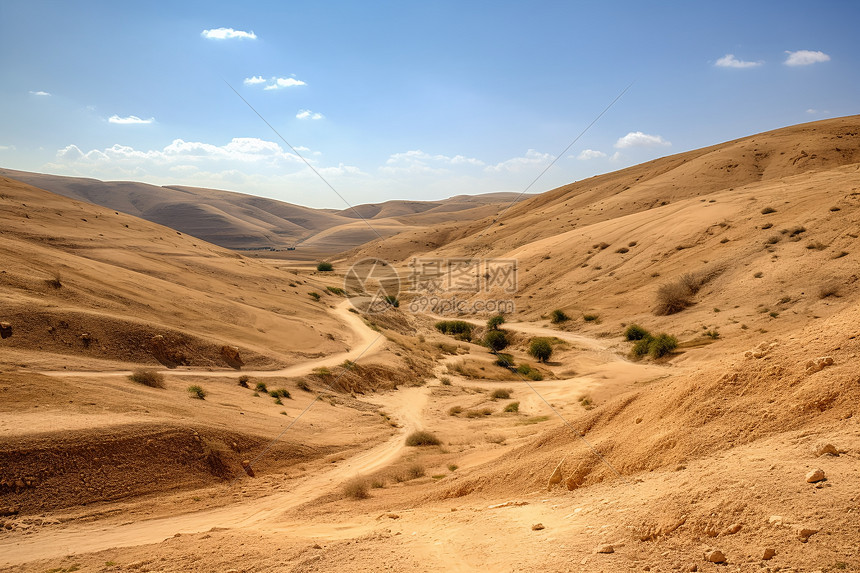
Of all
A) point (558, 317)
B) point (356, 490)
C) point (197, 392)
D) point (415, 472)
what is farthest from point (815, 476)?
point (558, 317)

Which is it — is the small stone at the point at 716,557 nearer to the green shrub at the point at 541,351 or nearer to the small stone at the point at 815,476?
the small stone at the point at 815,476

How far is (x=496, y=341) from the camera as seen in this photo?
3559cm

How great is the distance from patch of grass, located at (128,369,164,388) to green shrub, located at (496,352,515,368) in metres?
18.7

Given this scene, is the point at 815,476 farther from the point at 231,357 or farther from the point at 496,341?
the point at 496,341

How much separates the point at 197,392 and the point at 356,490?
26.1 ft

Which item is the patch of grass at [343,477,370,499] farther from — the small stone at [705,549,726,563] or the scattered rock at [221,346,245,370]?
the scattered rock at [221,346,245,370]

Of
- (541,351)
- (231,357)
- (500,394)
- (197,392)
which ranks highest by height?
(231,357)

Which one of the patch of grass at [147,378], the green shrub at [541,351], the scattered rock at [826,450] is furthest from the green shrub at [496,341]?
the scattered rock at [826,450]

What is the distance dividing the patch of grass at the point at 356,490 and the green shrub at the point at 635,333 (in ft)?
74.2

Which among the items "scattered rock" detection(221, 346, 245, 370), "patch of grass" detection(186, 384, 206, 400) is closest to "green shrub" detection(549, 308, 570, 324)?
"scattered rock" detection(221, 346, 245, 370)

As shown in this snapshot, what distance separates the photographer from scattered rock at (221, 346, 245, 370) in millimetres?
20641

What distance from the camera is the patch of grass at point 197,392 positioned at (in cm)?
1614

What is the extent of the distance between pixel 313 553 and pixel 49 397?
9.94 m

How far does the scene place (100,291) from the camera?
21406 millimetres
